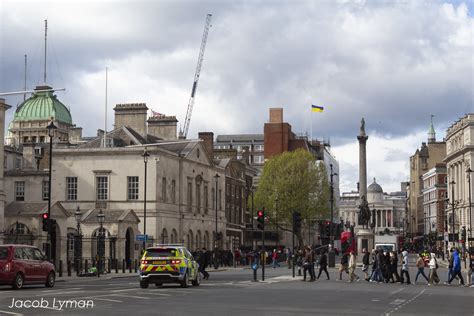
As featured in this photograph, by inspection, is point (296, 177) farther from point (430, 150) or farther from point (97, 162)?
point (430, 150)

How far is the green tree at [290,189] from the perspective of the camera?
10431cm

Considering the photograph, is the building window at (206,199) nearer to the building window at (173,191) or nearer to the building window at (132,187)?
the building window at (173,191)

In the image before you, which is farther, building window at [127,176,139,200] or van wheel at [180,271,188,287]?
building window at [127,176,139,200]

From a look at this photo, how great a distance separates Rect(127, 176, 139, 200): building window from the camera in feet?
252

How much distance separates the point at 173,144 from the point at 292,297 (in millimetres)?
56909

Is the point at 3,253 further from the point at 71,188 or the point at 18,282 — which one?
the point at 71,188

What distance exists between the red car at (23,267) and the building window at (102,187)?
40176 mm

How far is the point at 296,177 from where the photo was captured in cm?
10431

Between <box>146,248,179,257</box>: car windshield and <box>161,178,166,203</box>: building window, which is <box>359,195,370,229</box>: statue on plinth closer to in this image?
<box>161,178,166,203</box>: building window

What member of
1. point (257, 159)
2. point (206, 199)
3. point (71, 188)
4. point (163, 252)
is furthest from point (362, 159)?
point (257, 159)

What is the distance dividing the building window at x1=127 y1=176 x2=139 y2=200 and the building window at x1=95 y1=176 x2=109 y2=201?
6.91ft

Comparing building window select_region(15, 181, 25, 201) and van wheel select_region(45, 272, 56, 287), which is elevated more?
building window select_region(15, 181, 25, 201)

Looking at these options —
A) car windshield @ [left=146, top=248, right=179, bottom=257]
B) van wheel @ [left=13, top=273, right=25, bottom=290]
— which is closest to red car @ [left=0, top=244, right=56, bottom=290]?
van wheel @ [left=13, top=273, right=25, bottom=290]

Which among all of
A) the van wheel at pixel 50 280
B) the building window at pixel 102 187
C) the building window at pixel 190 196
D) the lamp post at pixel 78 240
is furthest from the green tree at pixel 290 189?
the van wheel at pixel 50 280
